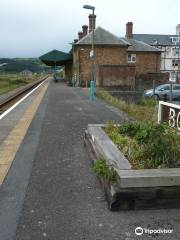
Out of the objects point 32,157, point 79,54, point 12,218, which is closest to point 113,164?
point 12,218

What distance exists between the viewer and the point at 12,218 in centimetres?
411

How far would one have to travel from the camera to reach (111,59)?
41.7 metres

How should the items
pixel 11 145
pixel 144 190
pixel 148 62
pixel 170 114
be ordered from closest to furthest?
1. pixel 144 190
2. pixel 170 114
3. pixel 11 145
4. pixel 148 62

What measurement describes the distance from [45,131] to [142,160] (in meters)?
4.90

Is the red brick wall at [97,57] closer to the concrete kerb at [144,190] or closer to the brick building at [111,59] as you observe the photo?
the brick building at [111,59]

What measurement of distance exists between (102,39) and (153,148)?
3769 cm

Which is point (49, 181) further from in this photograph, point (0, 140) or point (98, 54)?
point (98, 54)

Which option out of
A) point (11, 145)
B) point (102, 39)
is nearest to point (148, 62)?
point (102, 39)

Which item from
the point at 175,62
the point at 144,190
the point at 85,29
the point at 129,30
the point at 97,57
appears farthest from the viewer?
the point at 175,62

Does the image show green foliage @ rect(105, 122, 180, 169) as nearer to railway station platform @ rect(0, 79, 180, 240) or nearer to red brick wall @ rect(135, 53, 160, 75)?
railway station platform @ rect(0, 79, 180, 240)

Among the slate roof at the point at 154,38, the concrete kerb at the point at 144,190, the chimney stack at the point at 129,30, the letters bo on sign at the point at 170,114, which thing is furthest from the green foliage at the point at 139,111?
the slate roof at the point at 154,38

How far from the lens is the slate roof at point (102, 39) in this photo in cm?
4097

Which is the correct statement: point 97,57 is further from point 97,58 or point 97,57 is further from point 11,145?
point 11,145

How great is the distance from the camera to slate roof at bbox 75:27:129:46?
134ft
